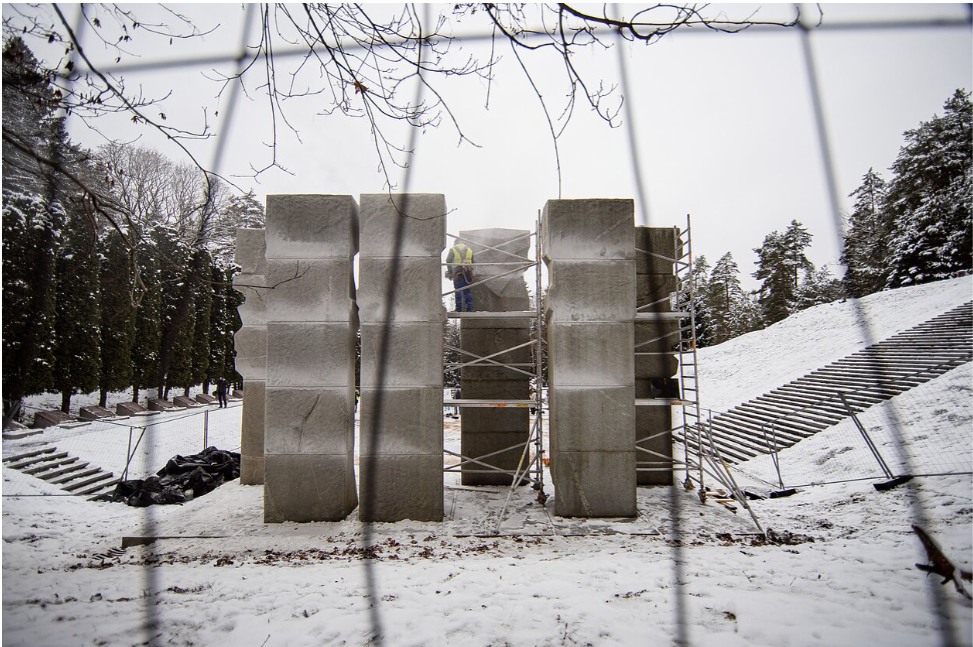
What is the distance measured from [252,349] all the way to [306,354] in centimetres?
282

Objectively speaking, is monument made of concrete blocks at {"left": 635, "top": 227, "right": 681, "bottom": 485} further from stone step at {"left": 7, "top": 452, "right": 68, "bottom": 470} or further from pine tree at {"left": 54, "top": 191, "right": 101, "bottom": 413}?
pine tree at {"left": 54, "top": 191, "right": 101, "bottom": 413}

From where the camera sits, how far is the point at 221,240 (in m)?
24.9

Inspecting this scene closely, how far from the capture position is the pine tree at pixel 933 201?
23.6m

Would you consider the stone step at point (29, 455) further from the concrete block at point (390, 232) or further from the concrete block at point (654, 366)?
the concrete block at point (654, 366)

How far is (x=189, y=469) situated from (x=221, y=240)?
55.7ft

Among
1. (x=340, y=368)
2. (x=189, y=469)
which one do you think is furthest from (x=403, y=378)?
(x=189, y=469)

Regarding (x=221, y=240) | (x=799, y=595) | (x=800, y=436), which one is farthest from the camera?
(x=221, y=240)

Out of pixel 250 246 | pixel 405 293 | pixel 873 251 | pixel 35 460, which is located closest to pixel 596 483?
pixel 405 293

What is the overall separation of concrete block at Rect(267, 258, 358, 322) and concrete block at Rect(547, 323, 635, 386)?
11.4ft

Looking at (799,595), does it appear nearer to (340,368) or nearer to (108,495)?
(340,368)

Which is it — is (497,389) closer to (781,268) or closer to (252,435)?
(252,435)

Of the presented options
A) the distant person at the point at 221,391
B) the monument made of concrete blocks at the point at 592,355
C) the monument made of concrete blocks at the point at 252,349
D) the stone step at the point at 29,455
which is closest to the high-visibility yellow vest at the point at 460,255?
the monument made of concrete blocks at the point at 592,355

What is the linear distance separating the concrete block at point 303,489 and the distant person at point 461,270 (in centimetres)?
368

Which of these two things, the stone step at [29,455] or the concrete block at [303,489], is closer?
the concrete block at [303,489]
